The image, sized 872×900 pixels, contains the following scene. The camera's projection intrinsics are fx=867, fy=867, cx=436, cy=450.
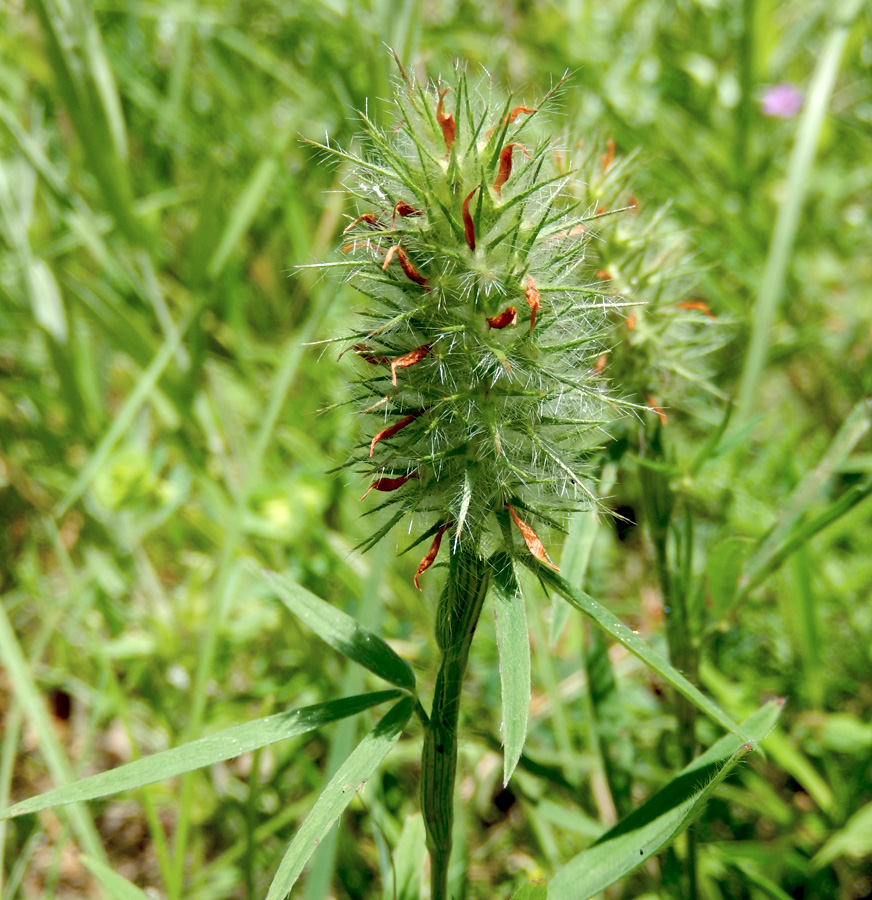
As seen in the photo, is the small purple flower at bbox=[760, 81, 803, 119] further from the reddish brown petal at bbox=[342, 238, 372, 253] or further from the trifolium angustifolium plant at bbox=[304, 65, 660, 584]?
the reddish brown petal at bbox=[342, 238, 372, 253]

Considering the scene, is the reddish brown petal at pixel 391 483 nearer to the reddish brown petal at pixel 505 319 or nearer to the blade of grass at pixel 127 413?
the reddish brown petal at pixel 505 319

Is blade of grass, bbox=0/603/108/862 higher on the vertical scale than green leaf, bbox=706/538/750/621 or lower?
lower

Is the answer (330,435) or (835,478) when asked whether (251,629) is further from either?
(835,478)

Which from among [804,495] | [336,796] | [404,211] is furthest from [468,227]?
[804,495]

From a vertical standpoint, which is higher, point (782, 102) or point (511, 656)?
point (782, 102)

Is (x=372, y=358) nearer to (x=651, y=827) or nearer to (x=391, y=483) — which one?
(x=391, y=483)

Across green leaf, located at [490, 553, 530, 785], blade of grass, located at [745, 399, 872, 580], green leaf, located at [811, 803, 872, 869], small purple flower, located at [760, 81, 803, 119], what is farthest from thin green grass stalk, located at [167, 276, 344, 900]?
small purple flower, located at [760, 81, 803, 119]

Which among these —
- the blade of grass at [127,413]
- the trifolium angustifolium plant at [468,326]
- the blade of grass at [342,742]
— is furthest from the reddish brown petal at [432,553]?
the blade of grass at [127,413]
